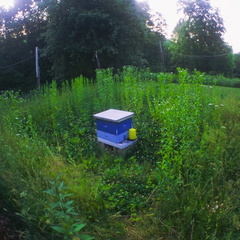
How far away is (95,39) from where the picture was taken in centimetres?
1350

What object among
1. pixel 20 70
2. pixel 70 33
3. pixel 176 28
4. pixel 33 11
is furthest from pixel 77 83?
pixel 176 28

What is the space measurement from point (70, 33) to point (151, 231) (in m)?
14.3

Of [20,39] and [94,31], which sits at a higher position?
[20,39]

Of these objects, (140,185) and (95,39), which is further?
(95,39)

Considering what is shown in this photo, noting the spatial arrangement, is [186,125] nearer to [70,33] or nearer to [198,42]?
[70,33]

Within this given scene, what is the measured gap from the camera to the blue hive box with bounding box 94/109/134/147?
12.7 feet

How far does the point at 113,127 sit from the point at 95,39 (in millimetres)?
10973

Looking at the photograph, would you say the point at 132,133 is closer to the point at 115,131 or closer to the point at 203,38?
the point at 115,131

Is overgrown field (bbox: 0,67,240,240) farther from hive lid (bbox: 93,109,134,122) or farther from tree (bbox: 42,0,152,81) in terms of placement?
tree (bbox: 42,0,152,81)

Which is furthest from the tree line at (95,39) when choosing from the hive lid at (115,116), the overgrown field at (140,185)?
the overgrown field at (140,185)

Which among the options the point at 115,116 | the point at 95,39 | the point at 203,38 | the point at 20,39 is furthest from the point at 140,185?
the point at 203,38

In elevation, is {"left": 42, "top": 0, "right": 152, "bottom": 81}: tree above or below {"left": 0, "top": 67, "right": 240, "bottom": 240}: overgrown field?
above

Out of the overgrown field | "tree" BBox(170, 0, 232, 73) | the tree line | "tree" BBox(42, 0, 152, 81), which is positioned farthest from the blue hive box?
"tree" BBox(170, 0, 232, 73)

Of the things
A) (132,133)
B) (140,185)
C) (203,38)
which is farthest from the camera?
(203,38)
